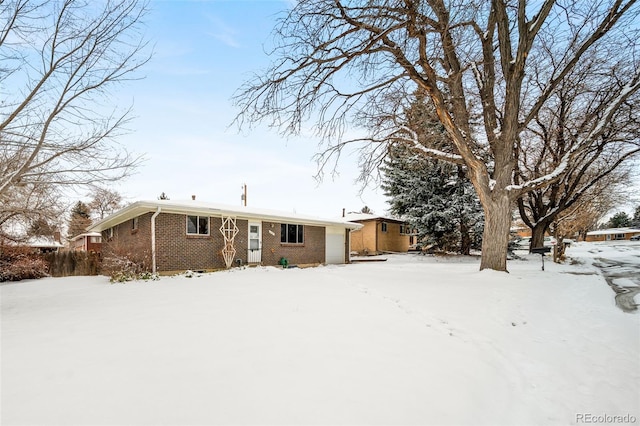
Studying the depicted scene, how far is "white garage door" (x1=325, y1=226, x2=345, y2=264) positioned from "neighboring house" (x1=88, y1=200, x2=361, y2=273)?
0.27 meters

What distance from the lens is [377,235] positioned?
24.4 m

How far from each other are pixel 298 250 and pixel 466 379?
504 inches

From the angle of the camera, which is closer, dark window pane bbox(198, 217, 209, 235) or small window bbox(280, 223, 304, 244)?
dark window pane bbox(198, 217, 209, 235)

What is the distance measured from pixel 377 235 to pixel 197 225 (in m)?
15.9

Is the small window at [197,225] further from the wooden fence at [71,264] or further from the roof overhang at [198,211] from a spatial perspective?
the wooden fence at [71,264]

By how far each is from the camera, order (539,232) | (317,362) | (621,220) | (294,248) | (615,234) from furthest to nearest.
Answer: (621,220)
(615,234)
(539,232)
(294,248)
(317,362)

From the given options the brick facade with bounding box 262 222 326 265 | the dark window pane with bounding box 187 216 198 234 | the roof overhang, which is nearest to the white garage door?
the brick facade with bounding box 262 222 326 265

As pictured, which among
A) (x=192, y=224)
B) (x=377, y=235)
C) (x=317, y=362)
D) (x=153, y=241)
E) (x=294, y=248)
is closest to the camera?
(x=317, y=362)

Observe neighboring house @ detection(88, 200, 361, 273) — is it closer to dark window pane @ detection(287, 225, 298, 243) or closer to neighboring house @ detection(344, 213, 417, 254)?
dark window pane @ detection(287, 225, 298, 243)

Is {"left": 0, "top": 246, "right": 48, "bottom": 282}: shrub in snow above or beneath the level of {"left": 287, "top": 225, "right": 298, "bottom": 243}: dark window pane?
beneath

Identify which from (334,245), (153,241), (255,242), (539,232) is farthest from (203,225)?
(539,232)

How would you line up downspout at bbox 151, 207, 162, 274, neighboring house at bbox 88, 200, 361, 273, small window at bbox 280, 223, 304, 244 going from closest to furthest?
1. downspout at bbox 151, 207, 162, 274
2. neighboring house at bbox 88, 200, 361, 273
3. small window at bbox 280, 223, 304, 244

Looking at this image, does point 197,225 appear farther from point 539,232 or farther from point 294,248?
point 539,232

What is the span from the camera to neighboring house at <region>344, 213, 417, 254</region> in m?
24.3
